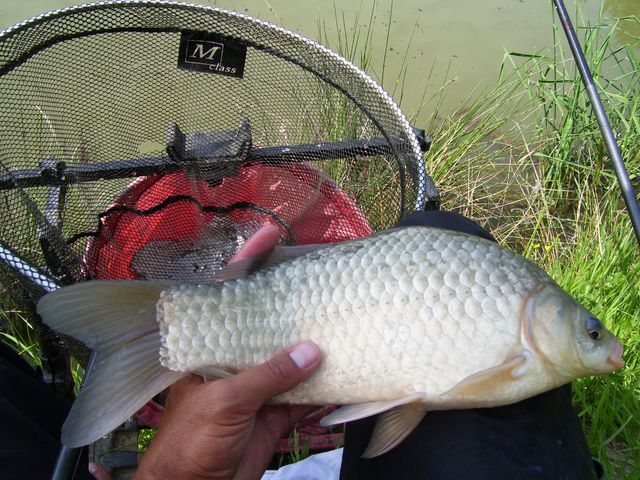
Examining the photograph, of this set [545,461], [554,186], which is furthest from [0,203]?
[554,186]

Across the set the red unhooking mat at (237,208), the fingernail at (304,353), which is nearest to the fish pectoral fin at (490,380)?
the fingernail at (304,353)

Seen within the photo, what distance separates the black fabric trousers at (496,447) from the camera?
3.13 feet

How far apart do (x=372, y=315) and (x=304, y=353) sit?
0.45 feet

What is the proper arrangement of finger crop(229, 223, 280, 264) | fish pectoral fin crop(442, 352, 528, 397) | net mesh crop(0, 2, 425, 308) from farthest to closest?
1. net mesh crop(0, 2, 425, 308)
2. finger crop(229, 223, 280, 264)
3. fish pectoral fin crop(442, 352, 528, 397)

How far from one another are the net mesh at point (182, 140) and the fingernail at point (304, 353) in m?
0.68

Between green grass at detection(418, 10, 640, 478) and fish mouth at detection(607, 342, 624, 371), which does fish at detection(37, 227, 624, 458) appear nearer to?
fish mouth at detection(607, 342, 624, 371)

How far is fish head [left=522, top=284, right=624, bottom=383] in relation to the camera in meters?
0.97

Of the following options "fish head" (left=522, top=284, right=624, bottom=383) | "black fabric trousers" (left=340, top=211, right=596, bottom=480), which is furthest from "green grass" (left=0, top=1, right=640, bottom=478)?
"fish head" (left=522, top=284, right=624, bottom=383)

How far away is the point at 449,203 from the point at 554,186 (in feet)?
1.62

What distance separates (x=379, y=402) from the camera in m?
1.01

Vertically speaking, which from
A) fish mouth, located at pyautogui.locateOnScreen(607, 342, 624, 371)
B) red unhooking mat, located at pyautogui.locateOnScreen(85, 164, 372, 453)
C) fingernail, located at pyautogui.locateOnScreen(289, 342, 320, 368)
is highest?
fish mouth, located at pyautogui.locateOnScreen(607, 342, 624, 371)

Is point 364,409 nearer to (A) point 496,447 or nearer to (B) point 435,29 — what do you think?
(A) point 496,447

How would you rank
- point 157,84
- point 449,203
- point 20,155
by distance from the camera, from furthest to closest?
point 449,203 < point 157,84 < point 20,155

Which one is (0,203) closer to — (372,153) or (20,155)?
(20,155)
